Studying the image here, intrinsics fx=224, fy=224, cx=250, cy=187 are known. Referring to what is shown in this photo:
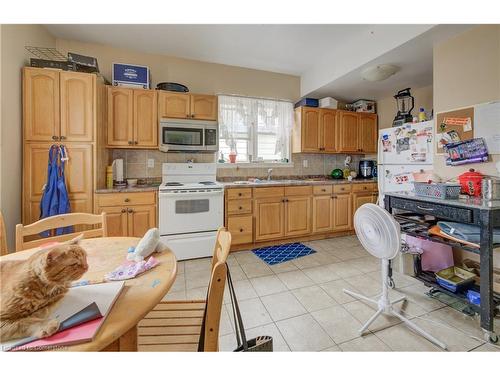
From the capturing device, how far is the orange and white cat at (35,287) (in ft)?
1.88

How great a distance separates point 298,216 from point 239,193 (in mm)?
958

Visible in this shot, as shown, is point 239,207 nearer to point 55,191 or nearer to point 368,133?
point 55,191

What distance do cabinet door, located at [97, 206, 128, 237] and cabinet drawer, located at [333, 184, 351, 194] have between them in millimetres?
2895

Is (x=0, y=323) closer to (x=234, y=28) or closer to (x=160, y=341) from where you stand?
(x=160, y=341)

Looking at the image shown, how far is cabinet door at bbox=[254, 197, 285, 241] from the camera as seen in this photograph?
305 cm

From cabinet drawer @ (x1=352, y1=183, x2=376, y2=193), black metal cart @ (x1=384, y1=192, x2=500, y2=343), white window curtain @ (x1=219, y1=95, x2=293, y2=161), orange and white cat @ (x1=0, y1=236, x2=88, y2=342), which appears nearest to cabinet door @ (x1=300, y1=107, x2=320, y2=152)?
white window curtain @ (x1=219, y1=95, x2=293, y2=161)

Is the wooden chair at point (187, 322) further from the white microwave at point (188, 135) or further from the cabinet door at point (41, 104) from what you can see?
the cabinet door at point (41, 104)

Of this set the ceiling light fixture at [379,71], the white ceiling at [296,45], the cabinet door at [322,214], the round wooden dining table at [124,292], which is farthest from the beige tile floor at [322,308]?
the white ceiling at [296,45]

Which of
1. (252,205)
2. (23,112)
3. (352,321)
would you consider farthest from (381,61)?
(23,112)

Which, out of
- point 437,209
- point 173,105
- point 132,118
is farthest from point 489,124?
point 132,118

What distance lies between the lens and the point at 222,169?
350cm

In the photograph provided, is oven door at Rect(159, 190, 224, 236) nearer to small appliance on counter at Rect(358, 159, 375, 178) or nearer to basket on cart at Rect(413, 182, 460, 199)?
basket on cart at Rect(413, 182, 460, 199)

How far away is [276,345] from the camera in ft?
4.62

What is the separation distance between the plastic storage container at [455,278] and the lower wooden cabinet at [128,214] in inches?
110
